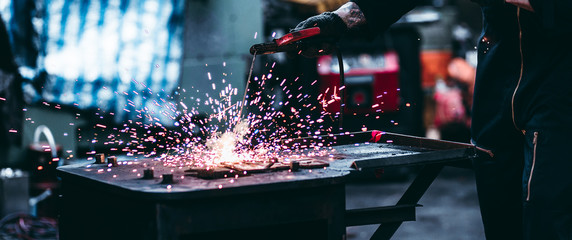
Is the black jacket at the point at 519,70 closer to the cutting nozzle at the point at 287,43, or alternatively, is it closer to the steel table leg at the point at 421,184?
the steel table leg at the point at 421,184

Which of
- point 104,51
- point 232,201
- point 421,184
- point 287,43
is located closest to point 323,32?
point 287,43

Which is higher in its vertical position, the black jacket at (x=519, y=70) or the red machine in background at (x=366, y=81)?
the red machine in background at (x=366, y=81)

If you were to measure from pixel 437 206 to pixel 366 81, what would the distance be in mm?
2638

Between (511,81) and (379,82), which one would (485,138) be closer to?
(511,81)

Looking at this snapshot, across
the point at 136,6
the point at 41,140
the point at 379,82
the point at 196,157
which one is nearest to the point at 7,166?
the point at 41,140

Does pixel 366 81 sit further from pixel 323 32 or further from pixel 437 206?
pixel 323 32

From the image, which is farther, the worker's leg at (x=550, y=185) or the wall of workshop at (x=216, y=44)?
the wall of workshop at (x=216, y=44)

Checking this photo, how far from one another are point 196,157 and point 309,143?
0.58 meters

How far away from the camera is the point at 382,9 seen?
2.71 m

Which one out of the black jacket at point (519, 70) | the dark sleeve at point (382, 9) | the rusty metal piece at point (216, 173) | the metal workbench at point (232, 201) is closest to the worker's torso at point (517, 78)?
the black jacket at point (519, 70)

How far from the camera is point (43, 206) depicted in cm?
551

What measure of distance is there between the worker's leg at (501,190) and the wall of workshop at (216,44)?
14.7 feet

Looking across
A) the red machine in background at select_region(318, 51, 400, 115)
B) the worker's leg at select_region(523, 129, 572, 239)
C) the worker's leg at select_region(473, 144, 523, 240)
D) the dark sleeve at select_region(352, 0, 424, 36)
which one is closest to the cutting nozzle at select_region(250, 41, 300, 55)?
the dark sleeve at select_region(352, 0, 424, 36)

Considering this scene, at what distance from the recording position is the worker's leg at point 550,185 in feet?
7.04
